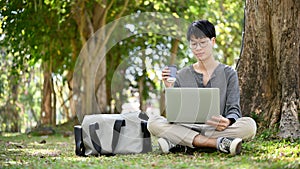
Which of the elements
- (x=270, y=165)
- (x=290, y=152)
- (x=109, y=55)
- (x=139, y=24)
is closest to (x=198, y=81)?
(x=290, y=152)

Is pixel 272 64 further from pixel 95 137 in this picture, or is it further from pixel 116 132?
pixel 95 137

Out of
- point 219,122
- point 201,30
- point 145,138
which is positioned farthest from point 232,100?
point 145,138

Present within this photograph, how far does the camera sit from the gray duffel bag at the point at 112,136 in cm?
482

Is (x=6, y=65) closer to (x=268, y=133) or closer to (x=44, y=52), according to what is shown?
(x=44, y=52)

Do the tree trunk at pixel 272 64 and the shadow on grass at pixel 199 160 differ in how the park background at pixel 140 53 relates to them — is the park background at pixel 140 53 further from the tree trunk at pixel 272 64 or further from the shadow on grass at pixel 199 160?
the shadow on grass at pixel 199 160

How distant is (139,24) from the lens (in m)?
12.5

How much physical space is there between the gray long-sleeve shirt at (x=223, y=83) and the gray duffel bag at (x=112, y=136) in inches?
23.1

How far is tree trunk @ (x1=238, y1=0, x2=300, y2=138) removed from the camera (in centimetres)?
522

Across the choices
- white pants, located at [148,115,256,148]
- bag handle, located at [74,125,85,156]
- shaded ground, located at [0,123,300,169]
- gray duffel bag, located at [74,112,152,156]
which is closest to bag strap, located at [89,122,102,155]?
gray duffel bag, located at [74,112,152,156]

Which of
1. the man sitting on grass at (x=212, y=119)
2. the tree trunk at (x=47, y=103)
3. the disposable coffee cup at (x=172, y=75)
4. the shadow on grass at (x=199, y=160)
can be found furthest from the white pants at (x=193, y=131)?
the tree trunk at (x=47, y=103)

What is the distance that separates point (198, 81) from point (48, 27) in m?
6.87

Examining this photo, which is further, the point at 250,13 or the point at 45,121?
the point at 45,121

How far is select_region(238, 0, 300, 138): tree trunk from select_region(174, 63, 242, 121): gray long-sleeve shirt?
2.87ft

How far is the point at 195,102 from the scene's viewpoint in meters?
4.23
